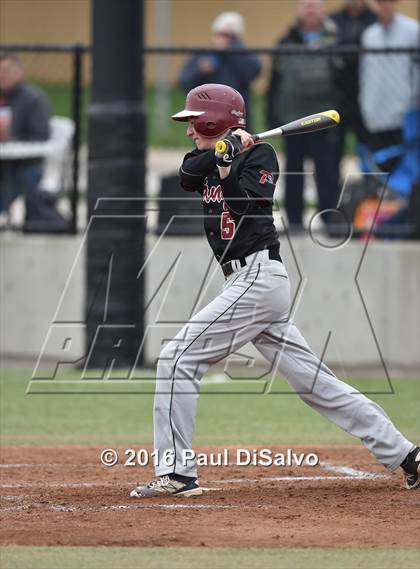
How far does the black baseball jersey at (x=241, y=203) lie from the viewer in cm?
682

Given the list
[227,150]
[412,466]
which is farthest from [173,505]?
[227,150]

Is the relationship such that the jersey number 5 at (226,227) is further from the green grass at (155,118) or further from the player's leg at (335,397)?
the green grass at (155,118)

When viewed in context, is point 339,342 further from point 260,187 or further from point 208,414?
point 260,187

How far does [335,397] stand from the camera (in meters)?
7.22

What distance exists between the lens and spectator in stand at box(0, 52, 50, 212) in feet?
43.2

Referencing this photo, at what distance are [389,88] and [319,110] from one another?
69cm

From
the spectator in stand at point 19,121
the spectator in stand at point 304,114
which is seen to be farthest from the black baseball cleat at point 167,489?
the spectator in stand at point 19,121

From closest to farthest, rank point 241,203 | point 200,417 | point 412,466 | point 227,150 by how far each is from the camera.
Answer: point 227,150
point 241,203
point 412,466
point 200,417

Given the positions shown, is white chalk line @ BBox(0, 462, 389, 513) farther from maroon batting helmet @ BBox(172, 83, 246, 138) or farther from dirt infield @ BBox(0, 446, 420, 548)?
maroon batting helmet @ BBox(172, 83, 246, 138)

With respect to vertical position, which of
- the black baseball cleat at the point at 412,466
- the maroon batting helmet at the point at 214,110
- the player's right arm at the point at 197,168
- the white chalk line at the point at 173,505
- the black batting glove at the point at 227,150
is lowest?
the white chalk line at the point at 173,505

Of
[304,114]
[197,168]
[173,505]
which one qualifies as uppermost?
[197,168]

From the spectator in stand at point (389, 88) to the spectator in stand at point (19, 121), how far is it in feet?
10.7

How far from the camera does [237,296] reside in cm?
702

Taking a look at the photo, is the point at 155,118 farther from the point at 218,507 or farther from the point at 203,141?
the point at 218,507
